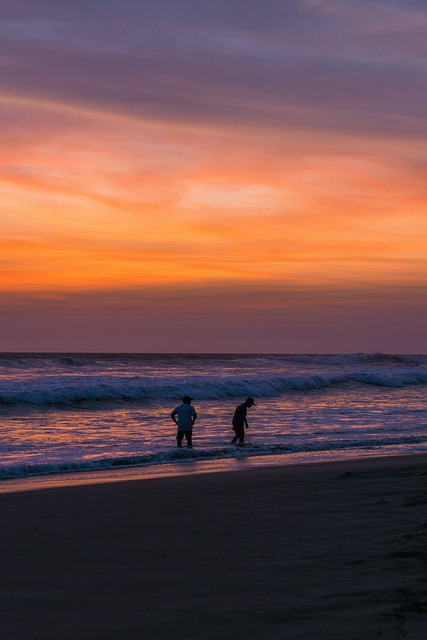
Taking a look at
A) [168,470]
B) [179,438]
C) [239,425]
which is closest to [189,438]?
[179,438]

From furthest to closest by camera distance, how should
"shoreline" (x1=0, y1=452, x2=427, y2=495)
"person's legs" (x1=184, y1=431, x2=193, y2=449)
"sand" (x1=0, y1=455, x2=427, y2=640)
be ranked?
"person's legs" (x1=184, y1=431, x2=193, y2=449), "shoreline" (x1=0, y1=452, x2=427, y2=495), "sand" (x1=0, y1=455, x2=427, y2=640)

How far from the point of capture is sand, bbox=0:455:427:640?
4.64 metres

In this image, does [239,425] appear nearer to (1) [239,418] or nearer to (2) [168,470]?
(1) [239,418]

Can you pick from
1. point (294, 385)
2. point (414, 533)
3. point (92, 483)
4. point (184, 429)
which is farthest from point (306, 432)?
point (294, 385)

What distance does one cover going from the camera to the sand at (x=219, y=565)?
4645mm

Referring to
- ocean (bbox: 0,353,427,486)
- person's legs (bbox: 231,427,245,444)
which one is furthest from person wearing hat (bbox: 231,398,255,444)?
ocean (bbox: 0,353,427,486)

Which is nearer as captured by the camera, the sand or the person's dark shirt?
the sand

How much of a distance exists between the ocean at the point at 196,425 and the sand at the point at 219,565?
4.96 metres

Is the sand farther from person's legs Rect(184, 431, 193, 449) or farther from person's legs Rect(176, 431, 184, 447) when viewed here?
person's legs Rect(184, 431, 193, 449)

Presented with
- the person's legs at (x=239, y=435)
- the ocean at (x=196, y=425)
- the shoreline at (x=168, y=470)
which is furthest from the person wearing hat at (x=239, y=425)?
the shoreline at (x=168, y=470)

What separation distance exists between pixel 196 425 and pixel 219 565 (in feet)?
58.5

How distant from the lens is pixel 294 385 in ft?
150

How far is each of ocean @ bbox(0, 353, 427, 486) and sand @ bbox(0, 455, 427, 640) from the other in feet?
16.3

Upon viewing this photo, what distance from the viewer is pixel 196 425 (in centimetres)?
2380
